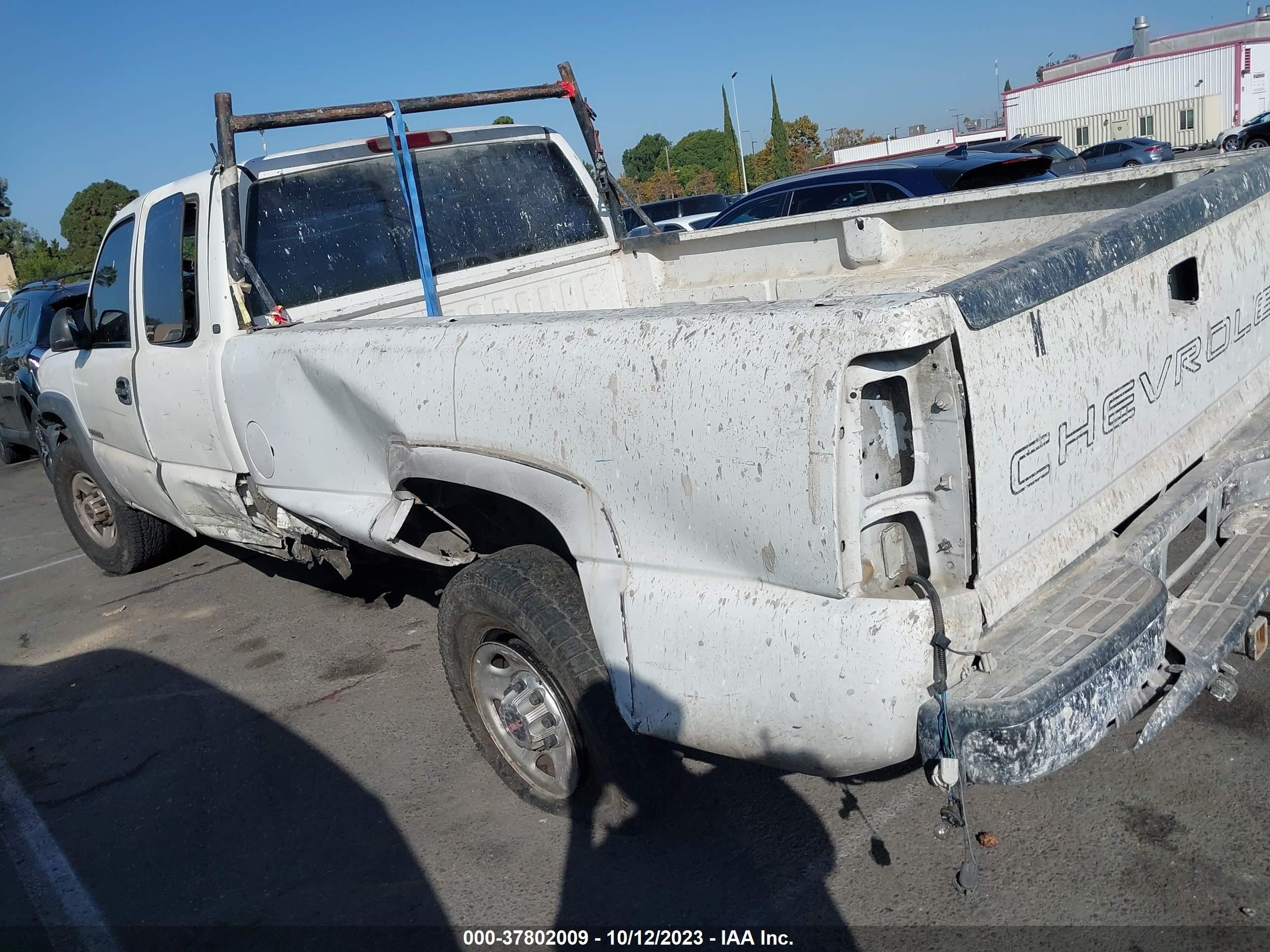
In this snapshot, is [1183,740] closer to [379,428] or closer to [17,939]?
[379,428]

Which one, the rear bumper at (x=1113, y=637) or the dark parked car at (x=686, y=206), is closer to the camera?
the rear bumper at (x=1113, y=637)

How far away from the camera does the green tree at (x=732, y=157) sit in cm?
5162

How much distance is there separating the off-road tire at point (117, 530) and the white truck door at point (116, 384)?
51cm

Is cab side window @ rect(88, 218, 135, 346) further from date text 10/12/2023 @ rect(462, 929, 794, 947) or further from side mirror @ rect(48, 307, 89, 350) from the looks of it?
date text 10/12/2023 @ rect(462, 929, 794, 947)

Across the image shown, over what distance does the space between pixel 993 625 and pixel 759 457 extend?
658 mm

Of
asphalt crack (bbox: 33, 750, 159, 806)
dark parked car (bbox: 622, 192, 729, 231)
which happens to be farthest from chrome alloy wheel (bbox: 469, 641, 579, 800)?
→ dark parked car (bbox: 622, 192, 729, 231)

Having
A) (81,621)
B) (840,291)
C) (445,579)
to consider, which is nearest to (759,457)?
(840,291)

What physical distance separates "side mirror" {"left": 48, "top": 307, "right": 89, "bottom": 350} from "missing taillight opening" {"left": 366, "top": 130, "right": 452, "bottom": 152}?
5.95 feet

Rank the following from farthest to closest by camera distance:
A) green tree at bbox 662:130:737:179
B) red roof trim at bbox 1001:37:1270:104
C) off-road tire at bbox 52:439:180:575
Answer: green tree at bbox 662:130:737:179 < red roof trim at bbox 1001:37:1270:104 < off-road tire at bbox 52:439:180:575

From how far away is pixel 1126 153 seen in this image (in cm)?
2481

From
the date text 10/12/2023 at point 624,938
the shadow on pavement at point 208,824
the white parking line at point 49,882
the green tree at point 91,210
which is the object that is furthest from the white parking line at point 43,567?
the green tree at point 91,210

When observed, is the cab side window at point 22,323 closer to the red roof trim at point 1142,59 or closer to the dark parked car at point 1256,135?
the dark parked car at point 1256,135

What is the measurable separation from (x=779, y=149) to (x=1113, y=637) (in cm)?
5506

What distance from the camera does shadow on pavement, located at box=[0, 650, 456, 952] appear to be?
123 inches
